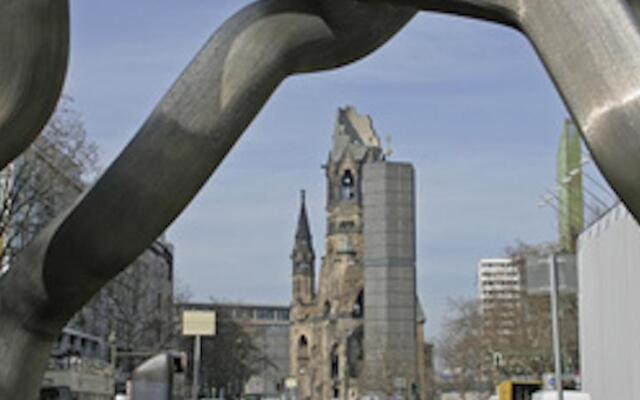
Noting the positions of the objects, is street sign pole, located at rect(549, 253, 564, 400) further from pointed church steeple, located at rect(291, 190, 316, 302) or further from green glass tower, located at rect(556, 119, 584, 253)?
pointed church steeple, located at rect(291, 190, 316, 302)

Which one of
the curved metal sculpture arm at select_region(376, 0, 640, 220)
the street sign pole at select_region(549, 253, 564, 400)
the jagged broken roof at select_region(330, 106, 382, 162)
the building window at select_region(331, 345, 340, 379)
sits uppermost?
the jagged broken roof at select_region(330, 106, 382, 162)

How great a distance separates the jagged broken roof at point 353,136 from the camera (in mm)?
134625

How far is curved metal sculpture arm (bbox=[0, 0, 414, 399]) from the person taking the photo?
27.3 feet

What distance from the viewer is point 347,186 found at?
13775cm

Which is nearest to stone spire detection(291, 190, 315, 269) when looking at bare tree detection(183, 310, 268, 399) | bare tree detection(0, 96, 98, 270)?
bare tree detection(183, 310, 268, 399)

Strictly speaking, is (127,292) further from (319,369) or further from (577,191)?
(319,369)

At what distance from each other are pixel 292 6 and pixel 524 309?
2320 inches

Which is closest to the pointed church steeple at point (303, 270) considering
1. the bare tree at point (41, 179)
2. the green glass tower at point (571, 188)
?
the green glass tower at point (571, 188)

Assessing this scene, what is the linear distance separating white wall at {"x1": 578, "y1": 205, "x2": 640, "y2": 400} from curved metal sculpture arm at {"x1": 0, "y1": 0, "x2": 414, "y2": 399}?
582 inches

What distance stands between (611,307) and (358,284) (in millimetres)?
106902

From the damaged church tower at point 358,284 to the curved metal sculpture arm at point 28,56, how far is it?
7937cm

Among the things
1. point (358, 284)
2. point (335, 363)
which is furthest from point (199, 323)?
point (335, 363)

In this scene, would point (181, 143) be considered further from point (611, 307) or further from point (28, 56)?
point (611, 307)

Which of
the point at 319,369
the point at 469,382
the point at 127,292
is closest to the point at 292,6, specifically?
the point at 127,292
